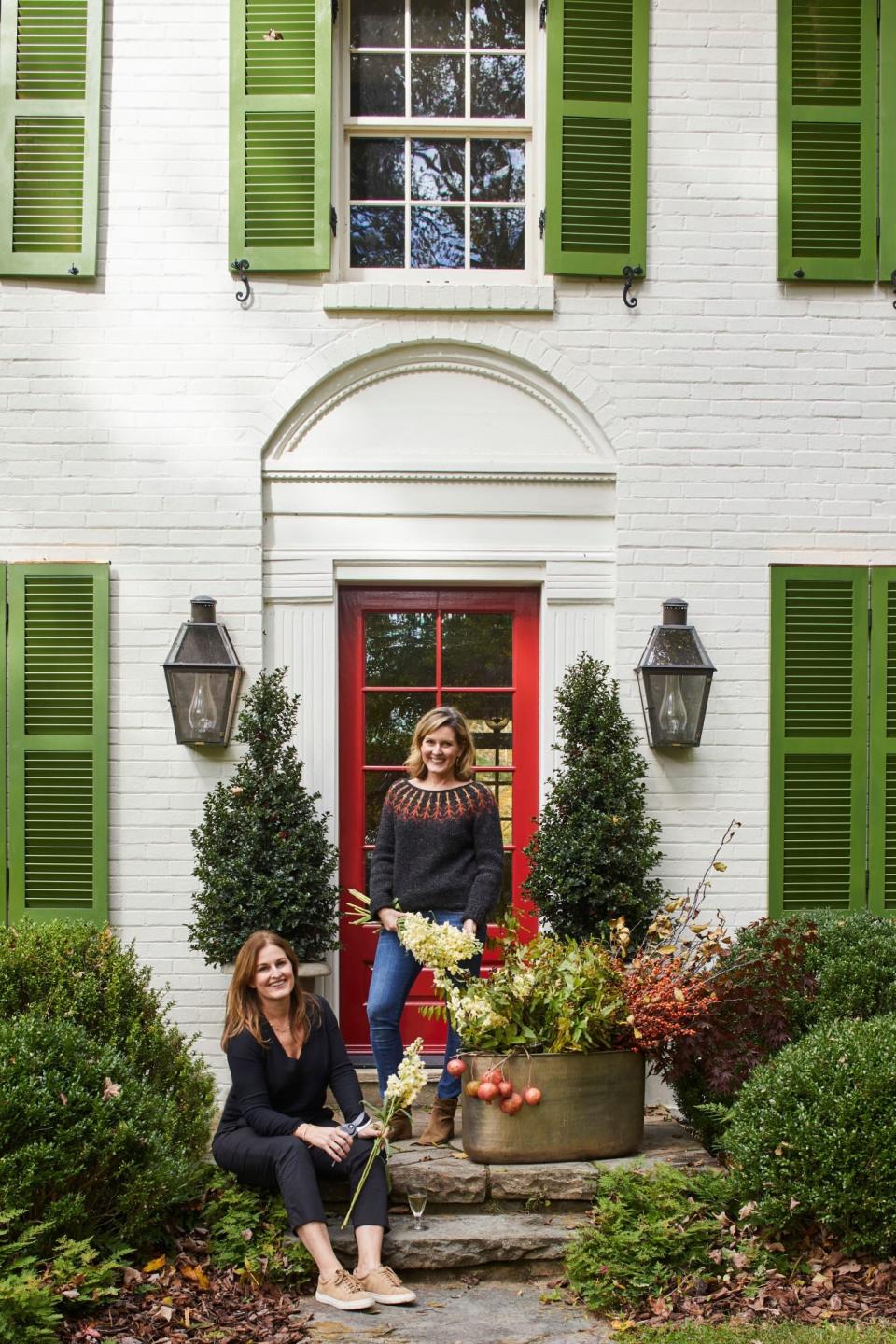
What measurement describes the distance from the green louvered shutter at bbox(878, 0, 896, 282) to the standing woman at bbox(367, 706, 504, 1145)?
3.07 meters

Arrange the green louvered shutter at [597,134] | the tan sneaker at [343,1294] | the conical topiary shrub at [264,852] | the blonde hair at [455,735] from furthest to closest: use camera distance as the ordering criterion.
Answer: the green louvered shutter at [597,134]
the conical topiary shrub at [264,852]
the blonde hair at [455,735]
the tan sneaker at [343,1294]

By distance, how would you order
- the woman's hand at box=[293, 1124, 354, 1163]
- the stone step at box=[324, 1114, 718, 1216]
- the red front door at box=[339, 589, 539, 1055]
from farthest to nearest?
the red front door at box=[339, 589, 539, 1055], the stone step at box=[324, 1114, 718, 1216], the woman's hand at box=[293, 1124, 354, 1163]

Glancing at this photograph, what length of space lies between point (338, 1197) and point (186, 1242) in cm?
53

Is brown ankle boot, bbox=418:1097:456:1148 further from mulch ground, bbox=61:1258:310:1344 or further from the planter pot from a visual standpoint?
mulch ground, bbox=61:1258:310:1344

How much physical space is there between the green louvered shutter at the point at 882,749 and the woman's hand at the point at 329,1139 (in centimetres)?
290

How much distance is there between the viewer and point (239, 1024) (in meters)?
4.47

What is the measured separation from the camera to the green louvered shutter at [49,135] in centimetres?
598

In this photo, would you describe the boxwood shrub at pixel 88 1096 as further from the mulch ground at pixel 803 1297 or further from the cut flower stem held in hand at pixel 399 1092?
the mulch ground at pixel 803 1297

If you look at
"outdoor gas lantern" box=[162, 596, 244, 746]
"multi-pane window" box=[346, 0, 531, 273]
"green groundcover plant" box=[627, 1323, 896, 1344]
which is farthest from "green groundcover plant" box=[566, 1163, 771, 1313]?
"multi-pane window" box=[346, 0, 531, 273]

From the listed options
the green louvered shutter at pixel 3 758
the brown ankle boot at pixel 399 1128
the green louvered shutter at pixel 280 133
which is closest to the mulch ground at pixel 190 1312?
the brown ankle boot at pixel 399 1128

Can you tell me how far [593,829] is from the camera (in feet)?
18.3

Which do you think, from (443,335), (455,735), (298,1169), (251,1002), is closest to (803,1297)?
(298,1169)

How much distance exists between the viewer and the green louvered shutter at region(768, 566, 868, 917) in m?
6.08

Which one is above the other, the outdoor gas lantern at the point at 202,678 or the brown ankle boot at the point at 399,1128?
the outdoor gas lantern at the point at 202,678
